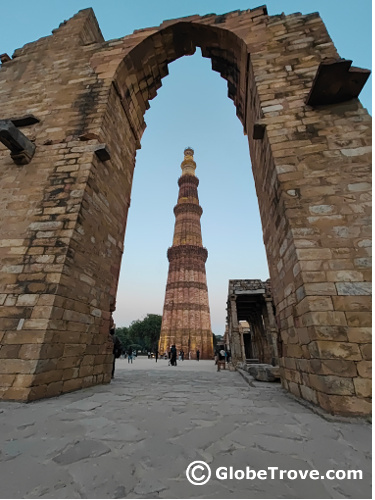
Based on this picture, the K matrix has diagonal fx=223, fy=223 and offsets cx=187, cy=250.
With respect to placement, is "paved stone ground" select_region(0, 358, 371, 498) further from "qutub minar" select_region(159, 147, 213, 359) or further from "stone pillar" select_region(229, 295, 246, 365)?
"qutub minar" select_region(159, 147, 213, 359)

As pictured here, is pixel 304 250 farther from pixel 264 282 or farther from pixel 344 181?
pixel 264 282

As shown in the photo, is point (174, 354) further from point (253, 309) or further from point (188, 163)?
point (188, 163)

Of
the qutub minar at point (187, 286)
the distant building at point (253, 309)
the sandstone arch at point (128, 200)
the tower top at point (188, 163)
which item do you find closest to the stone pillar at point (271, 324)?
the distant building at point (253, 309)

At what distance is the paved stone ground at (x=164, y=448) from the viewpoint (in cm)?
114

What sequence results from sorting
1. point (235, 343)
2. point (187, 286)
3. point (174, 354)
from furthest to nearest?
1. point (187, 286)
2. point (174, 354)
3. point (235, 343)

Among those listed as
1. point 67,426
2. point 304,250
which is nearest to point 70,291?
point 67,426

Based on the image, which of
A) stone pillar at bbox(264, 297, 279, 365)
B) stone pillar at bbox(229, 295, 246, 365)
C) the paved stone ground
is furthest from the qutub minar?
the paved stone ground

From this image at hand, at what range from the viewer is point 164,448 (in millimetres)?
1571

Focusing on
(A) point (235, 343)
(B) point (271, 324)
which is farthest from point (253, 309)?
(A) point (235, 343)

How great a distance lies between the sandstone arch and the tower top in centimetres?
2230

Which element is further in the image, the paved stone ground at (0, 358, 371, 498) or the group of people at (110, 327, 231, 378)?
the group of people at (110, 327, 231, 378)

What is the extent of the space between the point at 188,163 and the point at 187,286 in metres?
16.3

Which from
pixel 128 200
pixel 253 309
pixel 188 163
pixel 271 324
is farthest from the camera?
pixel 188 163

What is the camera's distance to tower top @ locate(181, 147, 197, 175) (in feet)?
93.0
